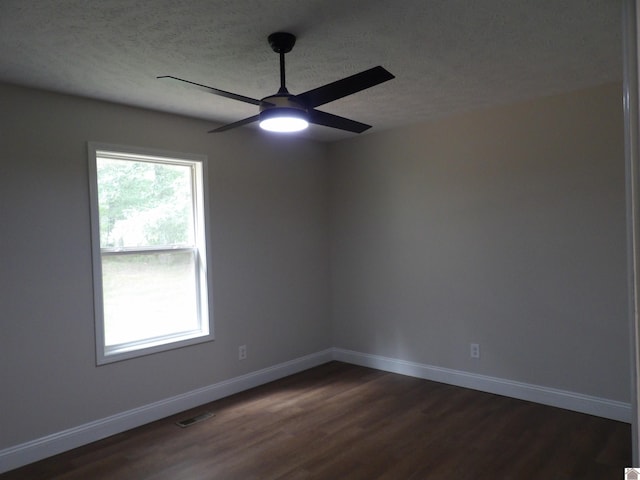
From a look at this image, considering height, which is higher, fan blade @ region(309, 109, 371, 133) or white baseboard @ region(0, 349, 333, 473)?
fan blade @ region(309, 109, 371, 133)

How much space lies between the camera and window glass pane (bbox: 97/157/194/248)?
3.49m

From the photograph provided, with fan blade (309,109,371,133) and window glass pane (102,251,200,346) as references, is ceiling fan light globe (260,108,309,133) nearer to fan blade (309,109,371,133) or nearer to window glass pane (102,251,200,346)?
fan blade (309,109,371,133)

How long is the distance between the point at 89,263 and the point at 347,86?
2365 millimetres

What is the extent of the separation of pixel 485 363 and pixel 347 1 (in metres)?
3.29

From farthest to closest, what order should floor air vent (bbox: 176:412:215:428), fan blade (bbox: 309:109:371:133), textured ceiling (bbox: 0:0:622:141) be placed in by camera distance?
floor air vent (bbox: 176:412:215:428)
fan blade (bbox: 309:109:371:133)
textured ceiling (bbox: 0:0:622:141)

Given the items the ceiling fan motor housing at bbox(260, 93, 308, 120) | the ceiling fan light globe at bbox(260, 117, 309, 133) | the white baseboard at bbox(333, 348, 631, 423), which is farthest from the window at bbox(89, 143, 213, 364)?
A: the white baseboard at bbox(333, 348, 631, 423)

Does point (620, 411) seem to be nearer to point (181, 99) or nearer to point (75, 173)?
point (181, 99)

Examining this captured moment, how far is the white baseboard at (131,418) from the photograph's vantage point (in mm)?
2963

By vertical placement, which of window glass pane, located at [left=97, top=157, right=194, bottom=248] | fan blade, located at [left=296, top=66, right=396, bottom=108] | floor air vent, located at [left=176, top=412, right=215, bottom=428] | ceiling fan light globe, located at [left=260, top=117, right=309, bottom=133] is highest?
fan blade, located at [left=296, top=66, right=396, bottom=108]

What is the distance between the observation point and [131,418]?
351 cm

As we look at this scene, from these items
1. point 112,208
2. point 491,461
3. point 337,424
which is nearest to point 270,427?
point 337,424

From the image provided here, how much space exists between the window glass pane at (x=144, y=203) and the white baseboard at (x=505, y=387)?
7.83ft

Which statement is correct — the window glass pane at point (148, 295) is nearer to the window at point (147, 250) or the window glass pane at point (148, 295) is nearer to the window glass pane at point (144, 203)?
the window at point (147, 250)

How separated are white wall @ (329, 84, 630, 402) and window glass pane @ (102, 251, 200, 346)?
1.86 meters
